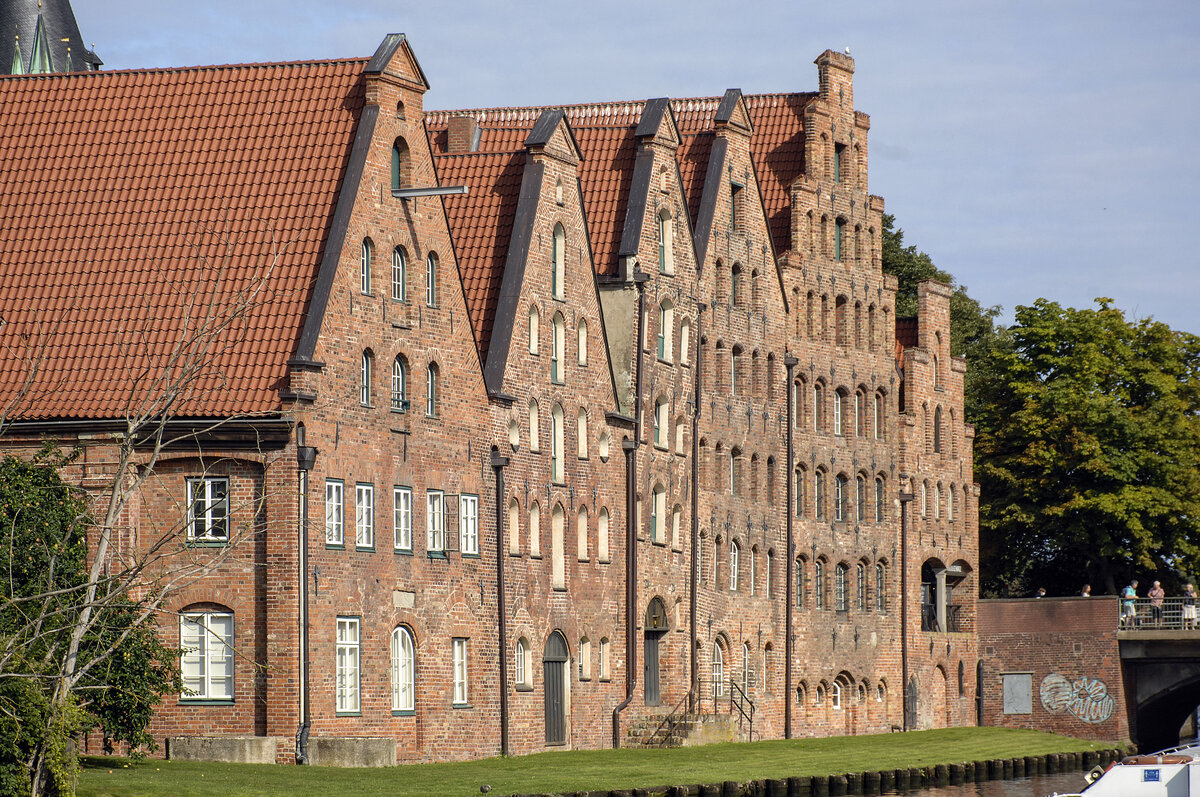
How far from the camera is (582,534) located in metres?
55.2

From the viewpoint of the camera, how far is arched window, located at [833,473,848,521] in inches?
2881

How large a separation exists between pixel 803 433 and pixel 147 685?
3617 cm

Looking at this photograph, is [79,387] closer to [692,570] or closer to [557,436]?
[557,436]

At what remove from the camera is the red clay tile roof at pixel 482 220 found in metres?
52.7

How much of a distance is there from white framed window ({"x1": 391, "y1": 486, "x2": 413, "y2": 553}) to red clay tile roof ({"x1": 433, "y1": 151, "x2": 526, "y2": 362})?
17.4 ft

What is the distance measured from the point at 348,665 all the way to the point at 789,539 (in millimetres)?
26307

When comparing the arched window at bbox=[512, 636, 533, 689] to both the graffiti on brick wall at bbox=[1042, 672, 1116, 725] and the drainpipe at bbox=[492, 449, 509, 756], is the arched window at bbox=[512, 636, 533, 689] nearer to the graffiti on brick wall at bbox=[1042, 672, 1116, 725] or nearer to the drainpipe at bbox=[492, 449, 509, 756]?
the drainpipe at bbox=[492, 449, 509, 756]

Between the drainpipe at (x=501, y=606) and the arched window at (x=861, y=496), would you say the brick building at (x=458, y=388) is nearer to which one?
the drainpipe at (x=501, y=606)

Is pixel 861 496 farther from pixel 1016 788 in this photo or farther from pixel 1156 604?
pixel 1016 788

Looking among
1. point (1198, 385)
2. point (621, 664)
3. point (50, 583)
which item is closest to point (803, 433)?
point (621, 664)

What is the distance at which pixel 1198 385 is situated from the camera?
284 feet

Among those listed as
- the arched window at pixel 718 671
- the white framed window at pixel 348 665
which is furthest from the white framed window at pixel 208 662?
the arched window at pixel 718 671

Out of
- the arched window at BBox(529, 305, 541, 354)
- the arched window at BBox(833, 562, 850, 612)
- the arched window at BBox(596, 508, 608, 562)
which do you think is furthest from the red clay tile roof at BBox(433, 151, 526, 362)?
the arched window at BBox(833, 562, 850, 612)

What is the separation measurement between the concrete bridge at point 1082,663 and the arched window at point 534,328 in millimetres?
33254
